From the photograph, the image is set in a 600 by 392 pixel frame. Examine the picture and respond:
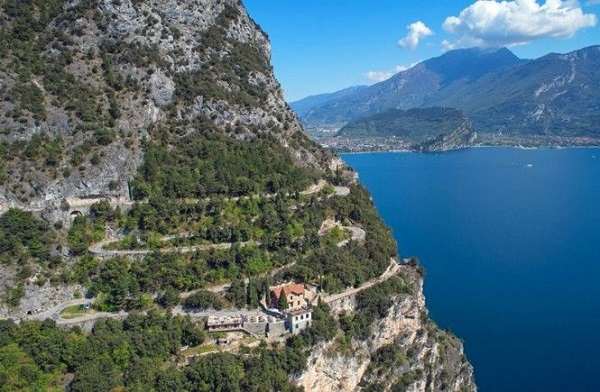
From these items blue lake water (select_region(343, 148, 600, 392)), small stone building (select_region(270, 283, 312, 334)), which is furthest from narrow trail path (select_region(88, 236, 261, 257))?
blue lake water (select_region(343, 148, 600, 392))

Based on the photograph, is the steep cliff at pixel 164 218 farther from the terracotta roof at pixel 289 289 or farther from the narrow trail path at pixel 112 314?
the terracotta roof at pixel 289 289

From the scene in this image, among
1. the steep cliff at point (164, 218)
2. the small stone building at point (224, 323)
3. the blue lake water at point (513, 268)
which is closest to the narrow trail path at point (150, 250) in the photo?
the steep cliff at point (164, 218)

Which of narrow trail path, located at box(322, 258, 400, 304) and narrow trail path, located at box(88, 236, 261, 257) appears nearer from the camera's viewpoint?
Result: narrow trail path, located at box(88, 236, 261, 257)

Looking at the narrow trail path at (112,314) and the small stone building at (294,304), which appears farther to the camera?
the small stone building at (294,304)

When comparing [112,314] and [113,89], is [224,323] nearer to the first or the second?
[112,314]

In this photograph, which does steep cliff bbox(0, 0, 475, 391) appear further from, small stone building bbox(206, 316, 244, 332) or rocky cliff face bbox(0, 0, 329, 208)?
small stone building bbox(206, 316, 244, 332)

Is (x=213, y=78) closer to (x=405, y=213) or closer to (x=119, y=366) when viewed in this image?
(x=119, y=366)
